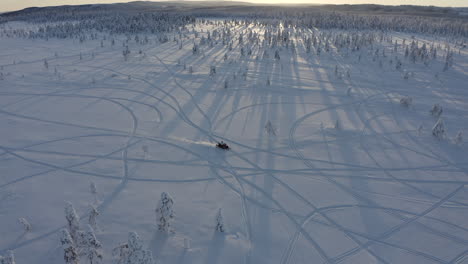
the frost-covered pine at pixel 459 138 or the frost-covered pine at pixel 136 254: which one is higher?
the frost-covered pine at pixel 459 138

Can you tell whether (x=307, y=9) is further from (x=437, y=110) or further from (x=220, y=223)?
(x=220, y=223)

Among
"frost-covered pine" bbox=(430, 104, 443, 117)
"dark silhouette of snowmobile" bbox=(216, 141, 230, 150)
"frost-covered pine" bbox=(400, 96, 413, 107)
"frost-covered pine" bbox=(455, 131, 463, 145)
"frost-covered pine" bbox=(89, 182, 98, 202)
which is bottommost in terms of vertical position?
"frost-covered pine" bbox=(89, 182, 98, 202)

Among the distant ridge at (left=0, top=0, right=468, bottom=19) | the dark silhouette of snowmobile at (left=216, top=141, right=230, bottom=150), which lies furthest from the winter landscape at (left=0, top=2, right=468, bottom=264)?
the distant ridge at (left=0, top=0, right=468, bottom=19)

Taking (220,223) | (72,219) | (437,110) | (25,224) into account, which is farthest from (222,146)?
(437,110)

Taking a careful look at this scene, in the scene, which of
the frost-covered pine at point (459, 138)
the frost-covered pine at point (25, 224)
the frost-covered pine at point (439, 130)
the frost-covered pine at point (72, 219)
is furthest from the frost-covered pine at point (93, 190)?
the frost-covered pine at point (459, 138)

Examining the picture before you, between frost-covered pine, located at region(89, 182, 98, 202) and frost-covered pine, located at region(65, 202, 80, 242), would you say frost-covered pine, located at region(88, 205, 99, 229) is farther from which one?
frost-covered pine, located at region(89, 182, 98, 202)

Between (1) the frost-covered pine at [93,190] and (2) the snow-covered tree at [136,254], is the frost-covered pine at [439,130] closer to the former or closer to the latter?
(2) the snow-covered tree at [136,254]
